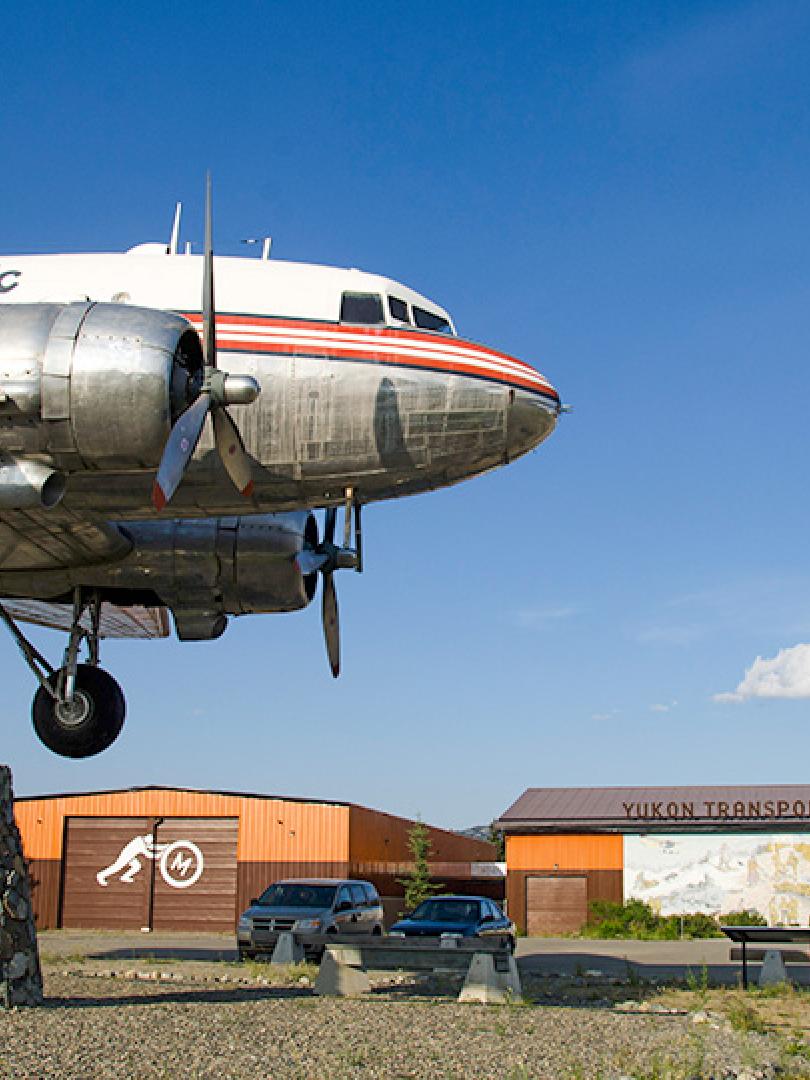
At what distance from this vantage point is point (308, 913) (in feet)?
71.1

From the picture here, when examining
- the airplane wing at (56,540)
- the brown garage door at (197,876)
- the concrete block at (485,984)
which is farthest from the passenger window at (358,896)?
the brown garage door at (197,876)

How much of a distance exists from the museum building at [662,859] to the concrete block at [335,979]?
29.3 metres

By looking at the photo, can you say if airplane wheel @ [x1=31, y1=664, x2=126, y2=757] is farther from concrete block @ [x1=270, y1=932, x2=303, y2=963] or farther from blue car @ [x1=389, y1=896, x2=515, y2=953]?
blue car @ [x1=389, y1=896, x2=515, y2=953]

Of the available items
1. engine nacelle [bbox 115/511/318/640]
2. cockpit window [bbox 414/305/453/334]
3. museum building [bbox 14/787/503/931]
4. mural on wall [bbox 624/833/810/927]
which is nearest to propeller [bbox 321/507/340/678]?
engine nacelle [bbox 115/511/318/640]

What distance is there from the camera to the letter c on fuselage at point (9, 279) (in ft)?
50.6

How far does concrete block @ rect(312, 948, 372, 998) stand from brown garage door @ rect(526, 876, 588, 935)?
30.2 meters

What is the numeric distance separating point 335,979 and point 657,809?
109ft

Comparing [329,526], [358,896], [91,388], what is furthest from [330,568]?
[358,896]

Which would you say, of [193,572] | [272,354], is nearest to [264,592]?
[193,572]

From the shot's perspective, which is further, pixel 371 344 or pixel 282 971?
pixel 282 971

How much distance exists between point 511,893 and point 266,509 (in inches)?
1280

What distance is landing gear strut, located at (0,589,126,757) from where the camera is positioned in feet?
57.5

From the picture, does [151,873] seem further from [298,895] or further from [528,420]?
[528,420]

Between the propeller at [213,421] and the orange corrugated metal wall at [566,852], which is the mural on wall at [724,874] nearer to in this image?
the orange corrugated metal wall at [566,852]
